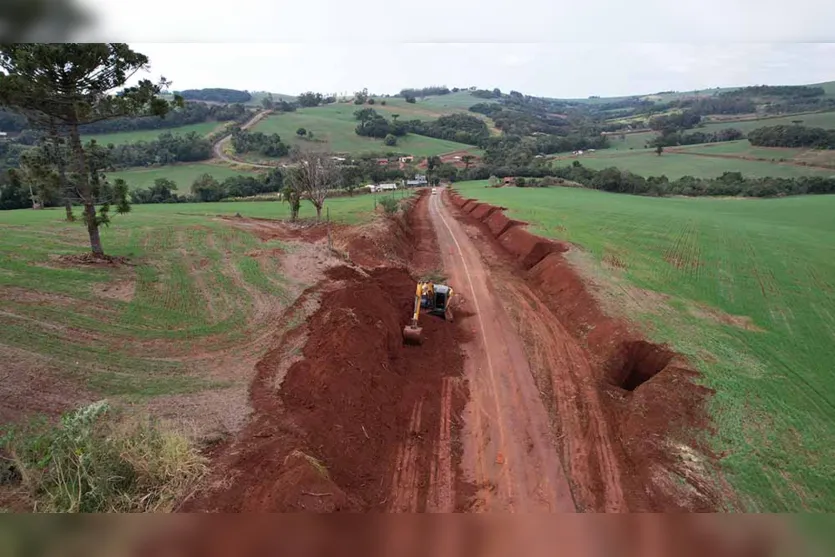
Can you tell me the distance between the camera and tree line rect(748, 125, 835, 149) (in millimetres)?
73250

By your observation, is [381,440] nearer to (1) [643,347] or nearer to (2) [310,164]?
(1) [643,347]

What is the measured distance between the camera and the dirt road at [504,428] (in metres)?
9.64

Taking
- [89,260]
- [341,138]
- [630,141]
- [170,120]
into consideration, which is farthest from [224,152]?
[630,141]

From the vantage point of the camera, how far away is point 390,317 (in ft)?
53.5

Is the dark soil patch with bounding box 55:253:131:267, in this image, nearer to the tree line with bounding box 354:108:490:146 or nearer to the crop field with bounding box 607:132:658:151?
the tree line with bounding box 354:108:490:146

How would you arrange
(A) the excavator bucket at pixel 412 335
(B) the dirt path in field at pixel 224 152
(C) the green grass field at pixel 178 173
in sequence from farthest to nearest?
1. (B) the dirt path in field at pixel 224 152
2. (C) the green grass field at pixel 178 173
3. (A) the excavator bucket at pixel 412 335

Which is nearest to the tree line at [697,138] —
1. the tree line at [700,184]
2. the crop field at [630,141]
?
the crop field at [630,141]

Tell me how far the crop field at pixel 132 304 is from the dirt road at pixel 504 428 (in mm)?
6637

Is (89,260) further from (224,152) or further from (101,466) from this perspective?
(224,152)

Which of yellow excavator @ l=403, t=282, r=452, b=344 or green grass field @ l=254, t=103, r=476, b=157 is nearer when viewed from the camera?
yellow excavator @ l=403, t=282, r=452, b=344

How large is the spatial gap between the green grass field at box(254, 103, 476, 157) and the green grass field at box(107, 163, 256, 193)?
22.9 meters

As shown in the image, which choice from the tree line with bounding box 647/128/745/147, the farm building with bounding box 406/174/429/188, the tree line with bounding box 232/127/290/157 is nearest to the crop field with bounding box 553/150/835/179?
the tree line with bounding box 647/128/745/147

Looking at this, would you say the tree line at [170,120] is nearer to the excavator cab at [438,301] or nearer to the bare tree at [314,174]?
the bare tree at [314,174]

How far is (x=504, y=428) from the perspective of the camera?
38.7ft
